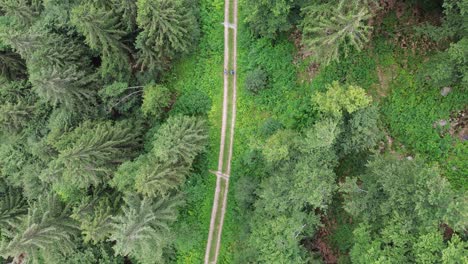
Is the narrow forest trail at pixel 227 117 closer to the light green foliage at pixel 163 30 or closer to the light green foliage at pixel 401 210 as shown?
the light green foliage at pixel 163 30

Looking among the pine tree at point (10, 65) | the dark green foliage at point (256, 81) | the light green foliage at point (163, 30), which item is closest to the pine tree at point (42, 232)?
the pine tree at point (10, 65)

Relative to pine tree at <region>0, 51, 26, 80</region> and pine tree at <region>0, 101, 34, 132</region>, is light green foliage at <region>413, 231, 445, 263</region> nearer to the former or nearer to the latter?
pine tree at <region>0, 101, 34, 132</region>

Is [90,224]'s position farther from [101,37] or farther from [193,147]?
[101,37]

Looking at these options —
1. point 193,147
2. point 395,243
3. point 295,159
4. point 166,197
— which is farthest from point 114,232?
point 395,243

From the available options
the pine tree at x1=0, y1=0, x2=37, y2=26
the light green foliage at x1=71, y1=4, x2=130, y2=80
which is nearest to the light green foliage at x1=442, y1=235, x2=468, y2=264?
the light green foliage at x1=71, y1=4, x2=130, y2=80

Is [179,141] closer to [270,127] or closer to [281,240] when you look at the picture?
[270,127]
